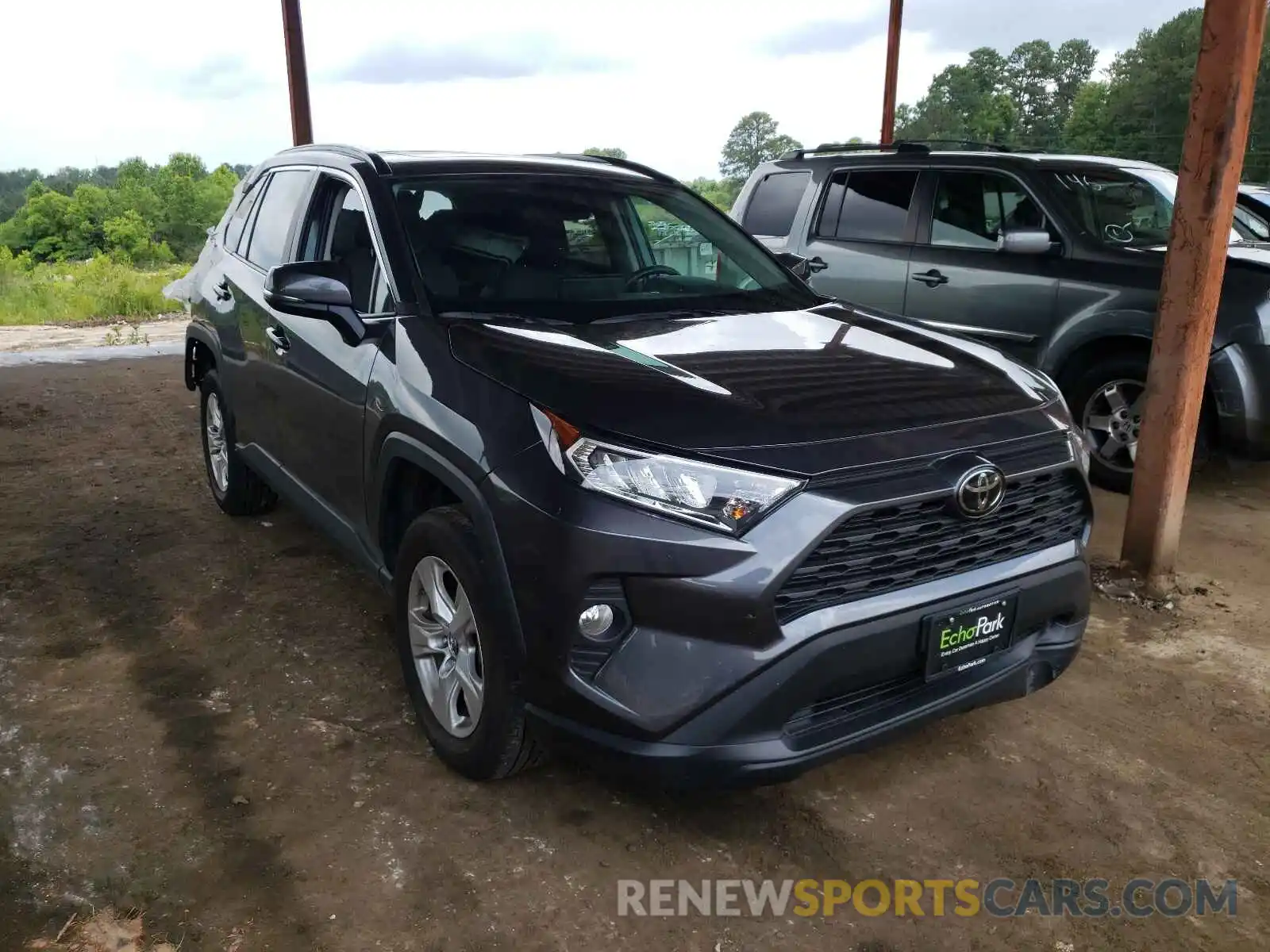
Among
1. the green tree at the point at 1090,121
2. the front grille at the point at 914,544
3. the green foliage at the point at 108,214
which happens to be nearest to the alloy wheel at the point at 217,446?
the front grille at the point at 914,544

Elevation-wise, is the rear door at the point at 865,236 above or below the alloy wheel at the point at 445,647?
above

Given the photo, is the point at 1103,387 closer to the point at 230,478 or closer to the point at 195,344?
the point at 230,478

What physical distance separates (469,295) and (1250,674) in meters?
2.96

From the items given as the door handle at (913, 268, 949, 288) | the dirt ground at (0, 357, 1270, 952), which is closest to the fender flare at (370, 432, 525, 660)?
the dirt ground at (0, 357, 1270, 952)

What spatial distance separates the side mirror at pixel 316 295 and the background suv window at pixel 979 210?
4.08 m

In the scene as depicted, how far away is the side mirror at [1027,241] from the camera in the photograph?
5.49 metres

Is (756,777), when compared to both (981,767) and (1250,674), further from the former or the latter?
(1250,674)

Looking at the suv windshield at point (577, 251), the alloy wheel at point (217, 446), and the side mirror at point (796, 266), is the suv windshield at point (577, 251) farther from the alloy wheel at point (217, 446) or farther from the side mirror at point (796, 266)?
the alloy wheel at point (217, 446)

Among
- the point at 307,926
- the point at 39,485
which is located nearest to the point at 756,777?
the point at 307,926

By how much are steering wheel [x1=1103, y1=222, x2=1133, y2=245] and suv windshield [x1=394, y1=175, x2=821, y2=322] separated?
2.70 metres

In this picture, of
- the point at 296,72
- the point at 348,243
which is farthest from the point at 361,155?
the point at 296,72

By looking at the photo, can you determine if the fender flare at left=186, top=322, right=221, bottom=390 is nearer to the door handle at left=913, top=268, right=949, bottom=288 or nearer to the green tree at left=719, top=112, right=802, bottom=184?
the door handle at left=913, top=268, right=949, bottom=288

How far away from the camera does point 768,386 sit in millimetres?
2584

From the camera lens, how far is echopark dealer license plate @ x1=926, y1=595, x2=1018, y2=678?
95.0 inches
